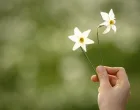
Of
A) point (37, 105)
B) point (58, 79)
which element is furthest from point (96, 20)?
point (37, 105)

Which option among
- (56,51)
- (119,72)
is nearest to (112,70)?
(119,72)

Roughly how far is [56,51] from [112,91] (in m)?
3.11

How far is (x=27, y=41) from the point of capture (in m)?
3.80

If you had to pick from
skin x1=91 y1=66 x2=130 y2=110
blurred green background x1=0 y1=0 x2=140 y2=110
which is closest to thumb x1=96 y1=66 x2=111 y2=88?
skin x1=91 y1=66 x2=130 y2=110

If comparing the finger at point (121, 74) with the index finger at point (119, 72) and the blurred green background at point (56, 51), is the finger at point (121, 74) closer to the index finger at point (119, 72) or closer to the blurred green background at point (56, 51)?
the index finger at point (119, 72)

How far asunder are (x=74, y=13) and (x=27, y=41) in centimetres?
58

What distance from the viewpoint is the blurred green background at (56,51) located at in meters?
3.66

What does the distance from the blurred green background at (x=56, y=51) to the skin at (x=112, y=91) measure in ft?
9.22

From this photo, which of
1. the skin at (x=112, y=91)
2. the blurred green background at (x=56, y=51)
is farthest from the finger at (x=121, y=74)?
the blurred green background at (x=56, y=51)

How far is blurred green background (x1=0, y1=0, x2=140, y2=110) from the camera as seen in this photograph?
3.66 meters

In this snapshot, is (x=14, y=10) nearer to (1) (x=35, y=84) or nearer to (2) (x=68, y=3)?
(2) (x=68, y=3)

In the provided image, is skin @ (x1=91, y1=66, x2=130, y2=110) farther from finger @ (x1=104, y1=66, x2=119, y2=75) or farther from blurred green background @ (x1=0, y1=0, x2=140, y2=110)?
blurred green background @ (x1=0, y1=0, x2=140, y2=110)

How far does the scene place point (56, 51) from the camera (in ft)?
12.6

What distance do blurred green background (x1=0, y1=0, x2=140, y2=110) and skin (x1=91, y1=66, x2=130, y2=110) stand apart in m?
2.81
